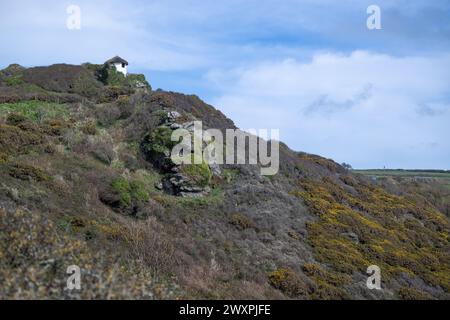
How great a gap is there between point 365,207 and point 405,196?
11412 mm

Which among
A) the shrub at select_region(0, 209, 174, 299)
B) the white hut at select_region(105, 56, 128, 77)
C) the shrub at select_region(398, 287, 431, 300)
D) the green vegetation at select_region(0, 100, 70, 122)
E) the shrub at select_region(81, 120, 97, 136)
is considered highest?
the white hut at select_region(105, 56, 128, 77)

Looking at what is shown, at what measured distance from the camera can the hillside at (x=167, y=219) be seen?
461 inches

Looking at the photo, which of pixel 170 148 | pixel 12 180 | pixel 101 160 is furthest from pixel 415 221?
pixel 12 180

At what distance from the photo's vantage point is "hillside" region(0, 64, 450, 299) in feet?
38.4

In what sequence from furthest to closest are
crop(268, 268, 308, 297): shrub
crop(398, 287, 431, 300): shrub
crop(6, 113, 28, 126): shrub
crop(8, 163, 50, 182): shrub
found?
crop(6, 113, 28, 126): shrub → crop(398, 287, 431, 300): shrub → crop(268, 268, 308, 297): shrub → crop(8, 163, 50, 182): shrub

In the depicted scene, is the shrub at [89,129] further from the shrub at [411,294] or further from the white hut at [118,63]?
the white hut at [118,63]

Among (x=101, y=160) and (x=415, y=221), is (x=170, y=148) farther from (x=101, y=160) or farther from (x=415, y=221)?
(x=415, y=221)

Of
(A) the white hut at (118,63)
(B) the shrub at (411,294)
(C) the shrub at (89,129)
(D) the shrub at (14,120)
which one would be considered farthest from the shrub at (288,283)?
(A) the white hut at (118,63)

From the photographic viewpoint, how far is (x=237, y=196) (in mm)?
23250

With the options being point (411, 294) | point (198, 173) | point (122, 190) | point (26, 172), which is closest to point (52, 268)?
point (26, 172)

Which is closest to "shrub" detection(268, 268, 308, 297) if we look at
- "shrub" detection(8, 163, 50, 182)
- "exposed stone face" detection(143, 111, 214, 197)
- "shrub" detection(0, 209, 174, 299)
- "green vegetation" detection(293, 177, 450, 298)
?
"green vegetation" detection(293, 177, 450, 298)

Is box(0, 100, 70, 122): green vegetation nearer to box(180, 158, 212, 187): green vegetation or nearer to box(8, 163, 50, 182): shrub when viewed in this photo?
box(180, 158, 212, 187): green vegetation

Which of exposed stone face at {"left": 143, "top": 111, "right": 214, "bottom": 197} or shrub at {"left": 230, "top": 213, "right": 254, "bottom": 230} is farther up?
exposed stone face at {"left": 143, "top": 111, "right": 214, "bottom": 197}

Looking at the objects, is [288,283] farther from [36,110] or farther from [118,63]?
[118,63]
